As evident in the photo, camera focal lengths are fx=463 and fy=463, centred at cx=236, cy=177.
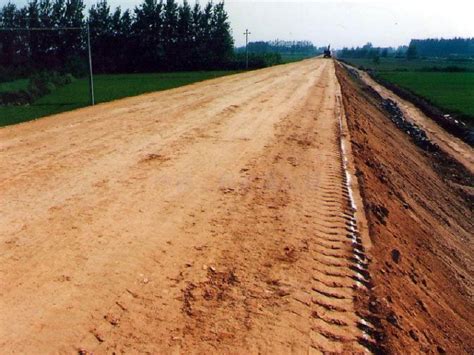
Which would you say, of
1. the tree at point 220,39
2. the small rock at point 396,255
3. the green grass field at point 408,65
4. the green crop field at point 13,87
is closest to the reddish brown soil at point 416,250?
the small rock at point 396,255

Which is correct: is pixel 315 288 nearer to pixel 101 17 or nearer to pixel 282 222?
pixel 282 222

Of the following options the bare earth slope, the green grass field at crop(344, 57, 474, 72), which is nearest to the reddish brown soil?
the bare earth slope

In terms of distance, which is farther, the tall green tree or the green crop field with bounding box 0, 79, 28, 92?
the tall green tree

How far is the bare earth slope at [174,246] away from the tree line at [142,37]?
54.0 metres

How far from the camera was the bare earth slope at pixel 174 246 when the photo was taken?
395 cm

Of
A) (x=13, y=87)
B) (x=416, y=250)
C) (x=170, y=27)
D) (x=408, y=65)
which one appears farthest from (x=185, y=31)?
(x=416, y=250)

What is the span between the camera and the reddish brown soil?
4750mm

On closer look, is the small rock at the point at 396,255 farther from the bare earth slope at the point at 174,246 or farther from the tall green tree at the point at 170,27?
the tall green tree at the point at 170,27

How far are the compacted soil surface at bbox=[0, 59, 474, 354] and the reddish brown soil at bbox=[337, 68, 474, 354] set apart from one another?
4 cm

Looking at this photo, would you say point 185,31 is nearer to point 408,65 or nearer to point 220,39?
point 220,39

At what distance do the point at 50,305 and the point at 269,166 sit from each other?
18.6ft

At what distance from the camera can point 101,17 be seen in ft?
208

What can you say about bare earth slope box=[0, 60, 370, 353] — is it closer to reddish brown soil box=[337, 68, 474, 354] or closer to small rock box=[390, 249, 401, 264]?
reddish brown soil box=[337, 68, 474, 354]

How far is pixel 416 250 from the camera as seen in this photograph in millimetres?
7633
